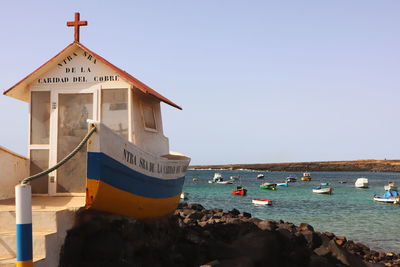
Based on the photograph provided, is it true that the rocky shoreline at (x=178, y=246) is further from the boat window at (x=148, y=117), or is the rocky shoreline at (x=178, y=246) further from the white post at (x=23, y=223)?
the boat window at (x=148, y=117)

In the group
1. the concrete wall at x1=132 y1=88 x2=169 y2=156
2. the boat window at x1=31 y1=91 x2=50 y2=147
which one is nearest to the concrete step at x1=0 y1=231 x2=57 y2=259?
the concrete wall at x1=132 y1=88 x2=169 y2=156

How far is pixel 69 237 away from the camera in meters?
7.19

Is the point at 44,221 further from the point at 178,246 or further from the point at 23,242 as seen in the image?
the point at 178,246

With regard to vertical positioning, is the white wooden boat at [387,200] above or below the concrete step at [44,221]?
below

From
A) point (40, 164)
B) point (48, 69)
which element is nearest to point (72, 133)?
point (40, 164)

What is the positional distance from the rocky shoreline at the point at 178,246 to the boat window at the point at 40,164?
9.17ft

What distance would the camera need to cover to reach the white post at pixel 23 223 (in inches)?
226

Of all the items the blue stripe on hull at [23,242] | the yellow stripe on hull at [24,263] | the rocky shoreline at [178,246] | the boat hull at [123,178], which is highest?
the boat hull at [123,178]

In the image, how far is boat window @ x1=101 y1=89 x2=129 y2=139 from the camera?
9492 mm

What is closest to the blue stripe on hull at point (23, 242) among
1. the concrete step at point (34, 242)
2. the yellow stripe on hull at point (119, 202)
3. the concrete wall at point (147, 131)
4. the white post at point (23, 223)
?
the white post at point (23, 223)

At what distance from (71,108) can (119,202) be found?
9.89 ft

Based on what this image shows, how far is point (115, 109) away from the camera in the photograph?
9531 millimetres

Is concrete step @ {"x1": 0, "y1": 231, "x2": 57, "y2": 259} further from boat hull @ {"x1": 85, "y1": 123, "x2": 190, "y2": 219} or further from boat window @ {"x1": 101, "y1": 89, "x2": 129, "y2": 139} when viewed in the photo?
boat window @ {"x1": 101, "y1": 89, "x2": 129, "y2": 139}

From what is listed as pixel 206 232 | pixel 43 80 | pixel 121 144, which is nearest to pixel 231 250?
pixel 206 232
